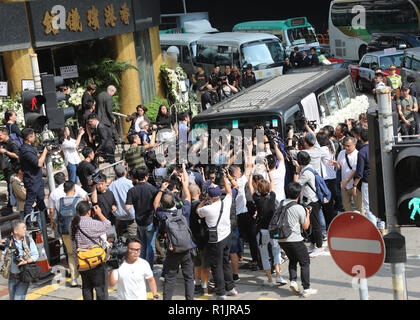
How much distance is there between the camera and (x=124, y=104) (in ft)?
67.1

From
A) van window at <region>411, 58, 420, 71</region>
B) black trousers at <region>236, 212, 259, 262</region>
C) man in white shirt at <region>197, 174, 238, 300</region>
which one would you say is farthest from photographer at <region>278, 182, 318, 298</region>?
van window at <region>411, 58, 420, 71</region>

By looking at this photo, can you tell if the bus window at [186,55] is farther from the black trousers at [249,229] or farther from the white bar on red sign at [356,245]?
the white bar on red sign at [356,245]

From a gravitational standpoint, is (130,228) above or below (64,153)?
below

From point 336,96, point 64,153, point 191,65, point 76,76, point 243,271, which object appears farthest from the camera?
point 191,65

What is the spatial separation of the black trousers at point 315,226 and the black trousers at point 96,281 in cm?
354

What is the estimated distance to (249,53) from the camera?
2702cm

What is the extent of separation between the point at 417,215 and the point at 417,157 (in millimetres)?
451

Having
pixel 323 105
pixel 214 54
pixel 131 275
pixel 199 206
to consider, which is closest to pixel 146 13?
pixel 214 54

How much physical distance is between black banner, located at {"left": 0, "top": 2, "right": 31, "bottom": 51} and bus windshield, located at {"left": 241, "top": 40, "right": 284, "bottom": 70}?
11.3m

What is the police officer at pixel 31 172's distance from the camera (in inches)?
458

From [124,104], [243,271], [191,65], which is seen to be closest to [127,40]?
[124,104]

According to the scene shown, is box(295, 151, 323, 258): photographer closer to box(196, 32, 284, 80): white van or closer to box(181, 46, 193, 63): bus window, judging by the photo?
box(196, 32, 284, 80): white van

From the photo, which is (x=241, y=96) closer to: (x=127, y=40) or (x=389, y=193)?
(x=127, y=40)

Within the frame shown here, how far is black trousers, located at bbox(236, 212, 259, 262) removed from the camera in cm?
1021
